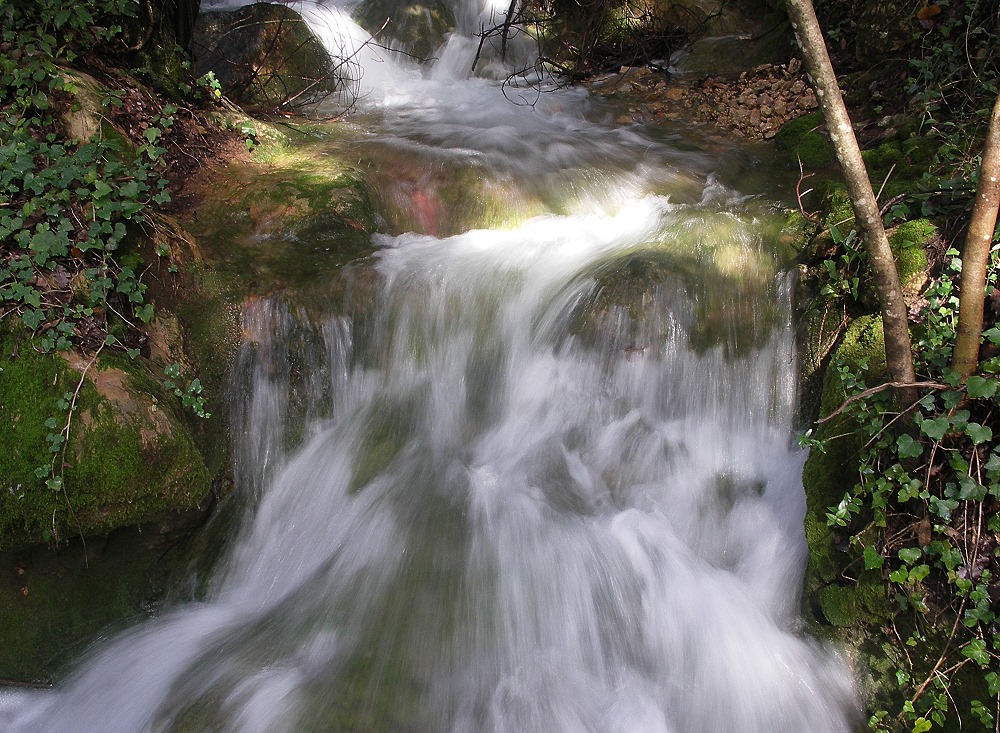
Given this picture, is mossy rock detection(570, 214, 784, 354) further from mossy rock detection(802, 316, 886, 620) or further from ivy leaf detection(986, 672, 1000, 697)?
ivy leaf detection(986, 672, 1000, 697)

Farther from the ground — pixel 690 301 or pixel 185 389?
pixel 690 301

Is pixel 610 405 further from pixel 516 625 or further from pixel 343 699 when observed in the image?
pixel 343 699

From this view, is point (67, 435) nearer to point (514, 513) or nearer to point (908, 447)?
point (514, 513)

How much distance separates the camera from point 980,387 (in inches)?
101

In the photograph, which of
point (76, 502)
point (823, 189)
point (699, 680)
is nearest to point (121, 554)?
point (76, 502)

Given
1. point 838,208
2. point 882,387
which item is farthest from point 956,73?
point 882,387

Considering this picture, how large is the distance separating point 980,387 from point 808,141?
159 inches

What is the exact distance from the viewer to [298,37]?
819cm

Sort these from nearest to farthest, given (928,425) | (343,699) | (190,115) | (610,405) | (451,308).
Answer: (928,425)
(343,699)
(610,405)
(451,308)
(190,115)

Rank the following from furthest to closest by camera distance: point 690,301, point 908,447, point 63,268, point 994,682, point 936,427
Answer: point 690,301, point 63,268, point 908,447, point 936,427, point 994,682

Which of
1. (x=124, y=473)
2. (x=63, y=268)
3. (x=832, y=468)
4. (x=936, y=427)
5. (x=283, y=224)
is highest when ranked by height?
(x=283, y=224)

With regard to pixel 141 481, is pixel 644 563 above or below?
below

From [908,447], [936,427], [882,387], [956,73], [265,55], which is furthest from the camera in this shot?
[265,55]

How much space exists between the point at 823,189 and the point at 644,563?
8.74 feet
